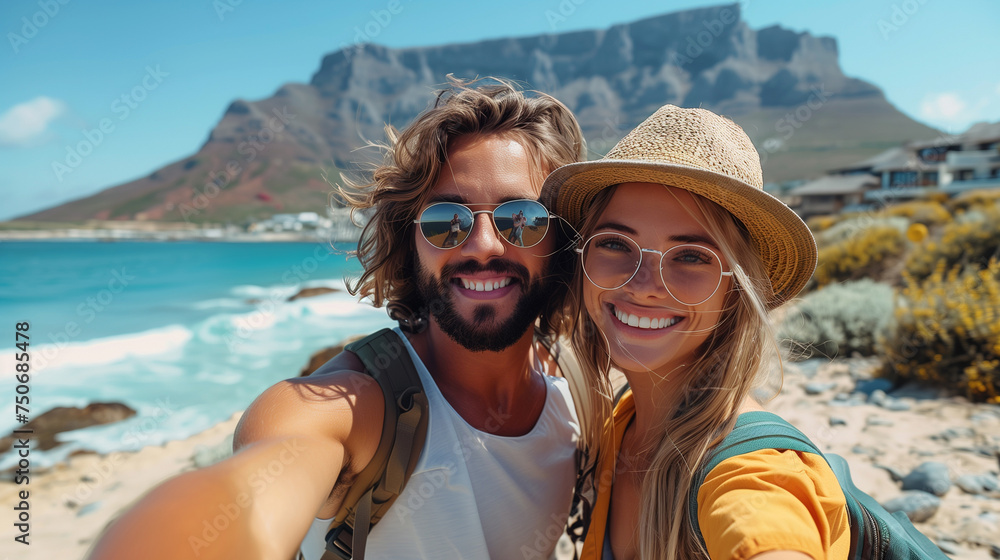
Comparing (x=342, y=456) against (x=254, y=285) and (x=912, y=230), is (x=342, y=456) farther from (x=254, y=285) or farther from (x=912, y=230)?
(x=254, y=285)

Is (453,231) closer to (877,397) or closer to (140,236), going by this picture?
(877,397)

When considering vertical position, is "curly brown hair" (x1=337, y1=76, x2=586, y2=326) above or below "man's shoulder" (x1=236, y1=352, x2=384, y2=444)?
above

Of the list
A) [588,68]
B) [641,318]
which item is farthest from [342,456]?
[588,68]

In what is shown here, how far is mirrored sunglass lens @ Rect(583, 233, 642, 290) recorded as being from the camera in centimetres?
172

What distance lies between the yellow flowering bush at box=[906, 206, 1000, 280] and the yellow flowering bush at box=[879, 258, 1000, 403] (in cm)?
256

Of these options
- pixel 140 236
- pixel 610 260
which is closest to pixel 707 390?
pixel 610 260

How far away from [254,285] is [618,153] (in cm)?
3815

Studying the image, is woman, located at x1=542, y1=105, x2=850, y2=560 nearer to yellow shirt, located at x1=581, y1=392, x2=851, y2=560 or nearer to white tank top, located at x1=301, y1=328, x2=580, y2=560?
yellow shirt, located at x1=581, y1=392, x2=851, y2=560

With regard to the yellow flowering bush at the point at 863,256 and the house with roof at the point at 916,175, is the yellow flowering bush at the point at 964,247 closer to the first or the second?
the yellow flowering bush at the point at 863,256

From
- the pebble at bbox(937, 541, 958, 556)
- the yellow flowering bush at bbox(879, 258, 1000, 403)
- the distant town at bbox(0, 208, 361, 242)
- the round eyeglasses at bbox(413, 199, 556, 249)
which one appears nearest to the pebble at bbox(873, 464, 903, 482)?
the pebble at bbox(937, 541, 958, 556)

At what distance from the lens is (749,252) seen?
5.77 ft

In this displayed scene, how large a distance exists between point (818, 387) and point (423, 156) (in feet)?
19.7

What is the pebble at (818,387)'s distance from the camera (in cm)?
622

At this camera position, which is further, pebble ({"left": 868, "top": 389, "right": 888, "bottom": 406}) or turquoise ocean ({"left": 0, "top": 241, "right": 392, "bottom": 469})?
turquoise ocean ({"left": 0, "top": 241, "right": 392, "bottom": 469})
